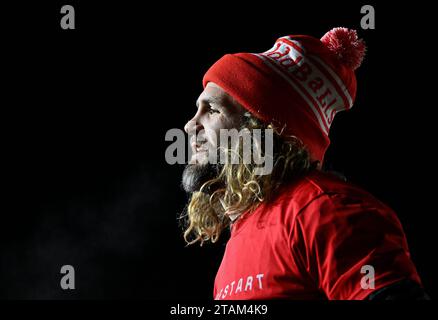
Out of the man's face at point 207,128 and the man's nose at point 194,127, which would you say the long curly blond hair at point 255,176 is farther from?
the man's nose at point 194,127

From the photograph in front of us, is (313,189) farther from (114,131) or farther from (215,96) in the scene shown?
(114,131)

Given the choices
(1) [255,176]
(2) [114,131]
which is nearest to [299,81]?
(1) [255,176]

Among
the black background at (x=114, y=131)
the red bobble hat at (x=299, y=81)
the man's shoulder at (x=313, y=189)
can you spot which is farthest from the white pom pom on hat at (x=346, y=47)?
the black background at (x=114, y=131)

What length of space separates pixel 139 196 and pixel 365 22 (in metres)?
1.25

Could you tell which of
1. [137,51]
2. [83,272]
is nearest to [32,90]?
[137,51]

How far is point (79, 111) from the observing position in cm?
233

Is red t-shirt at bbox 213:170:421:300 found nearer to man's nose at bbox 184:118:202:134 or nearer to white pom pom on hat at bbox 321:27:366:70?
man's nose at bbox 184:118:202:134

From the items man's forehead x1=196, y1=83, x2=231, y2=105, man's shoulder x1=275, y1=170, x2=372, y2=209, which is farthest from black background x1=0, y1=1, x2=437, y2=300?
man's shoulder x1=275, y1=170, x2=372, y2=209

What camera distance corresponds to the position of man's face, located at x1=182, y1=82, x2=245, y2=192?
139cm

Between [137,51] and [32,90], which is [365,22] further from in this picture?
[32,90]

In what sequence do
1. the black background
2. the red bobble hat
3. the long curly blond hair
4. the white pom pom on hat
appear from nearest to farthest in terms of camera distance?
the long curly blond hair → the red bobble hat → the white pom pom on hat → the black background

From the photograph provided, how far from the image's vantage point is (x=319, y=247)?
935 mm

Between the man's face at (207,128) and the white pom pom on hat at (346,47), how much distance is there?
0.36 meters

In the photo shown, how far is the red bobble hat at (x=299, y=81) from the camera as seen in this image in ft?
4.53
